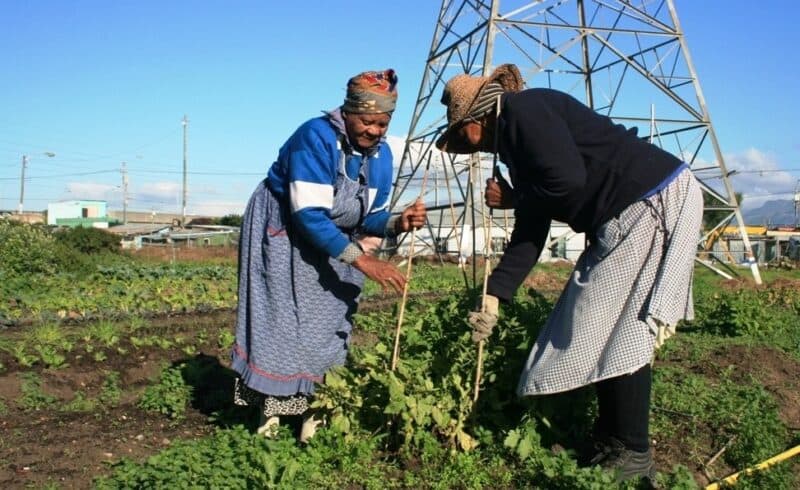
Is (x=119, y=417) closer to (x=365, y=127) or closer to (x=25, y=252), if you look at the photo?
(x=365, y=127)

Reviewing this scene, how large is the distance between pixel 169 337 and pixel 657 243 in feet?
17.8

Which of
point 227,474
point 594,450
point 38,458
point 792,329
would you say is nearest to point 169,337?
point 38,458

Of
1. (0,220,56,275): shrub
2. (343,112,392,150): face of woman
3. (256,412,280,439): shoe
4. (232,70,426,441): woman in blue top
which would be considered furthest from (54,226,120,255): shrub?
(343,112,392,150): face of woman

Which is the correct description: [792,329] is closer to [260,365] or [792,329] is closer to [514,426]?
[514,426]

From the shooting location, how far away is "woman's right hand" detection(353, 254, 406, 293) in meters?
3.26

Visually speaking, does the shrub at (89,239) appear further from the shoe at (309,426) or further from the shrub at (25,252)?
the shoe at (309,426)

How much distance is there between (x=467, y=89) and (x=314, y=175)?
788 millimetres

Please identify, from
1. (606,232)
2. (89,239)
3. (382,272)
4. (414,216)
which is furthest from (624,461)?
(89,239)

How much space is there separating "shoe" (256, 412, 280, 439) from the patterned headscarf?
148cm

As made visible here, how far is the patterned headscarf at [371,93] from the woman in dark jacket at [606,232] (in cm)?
47

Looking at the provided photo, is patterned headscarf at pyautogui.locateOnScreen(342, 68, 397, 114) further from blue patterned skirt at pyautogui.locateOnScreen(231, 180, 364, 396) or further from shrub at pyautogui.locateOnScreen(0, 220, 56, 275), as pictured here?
shrub at pyautogui.locateOnScreen(0, 220, 56, 275)

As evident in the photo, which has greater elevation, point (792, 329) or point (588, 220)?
point (588, 220)

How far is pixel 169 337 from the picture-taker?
7199 millimetres

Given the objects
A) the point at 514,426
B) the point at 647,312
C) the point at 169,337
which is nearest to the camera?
the point at 647,312
